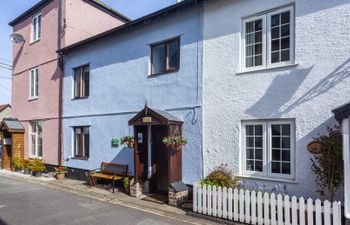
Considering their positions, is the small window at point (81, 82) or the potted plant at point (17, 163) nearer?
the small window at point (81, 82)

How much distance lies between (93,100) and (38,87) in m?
5.25

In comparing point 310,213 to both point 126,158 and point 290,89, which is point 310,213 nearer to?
point 290,89

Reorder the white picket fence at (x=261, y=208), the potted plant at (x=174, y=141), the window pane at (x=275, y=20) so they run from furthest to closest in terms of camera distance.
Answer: the potted plant at (x=174, y=141) < the window pane at (x=275, y=20) < the white picket fence at (x=261, y=208)

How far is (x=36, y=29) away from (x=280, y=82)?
1472cm

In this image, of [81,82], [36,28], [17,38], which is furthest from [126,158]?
[17,38]

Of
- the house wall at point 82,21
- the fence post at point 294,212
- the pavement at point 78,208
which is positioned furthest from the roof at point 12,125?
the fence post at point 294,212

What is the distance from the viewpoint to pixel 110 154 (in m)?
11.7

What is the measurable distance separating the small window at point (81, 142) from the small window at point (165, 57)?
488 cm

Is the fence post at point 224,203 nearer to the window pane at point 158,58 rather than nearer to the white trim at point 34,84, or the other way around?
the window pane at point 158,58

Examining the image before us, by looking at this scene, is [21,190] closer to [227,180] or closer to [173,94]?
[173,94]

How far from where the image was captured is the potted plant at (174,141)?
8.77 m

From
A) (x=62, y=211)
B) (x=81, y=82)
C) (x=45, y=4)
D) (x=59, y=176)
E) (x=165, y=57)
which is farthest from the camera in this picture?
(x=45, y=4)

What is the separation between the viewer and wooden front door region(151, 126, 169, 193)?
10141mm

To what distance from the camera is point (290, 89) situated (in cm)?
718
